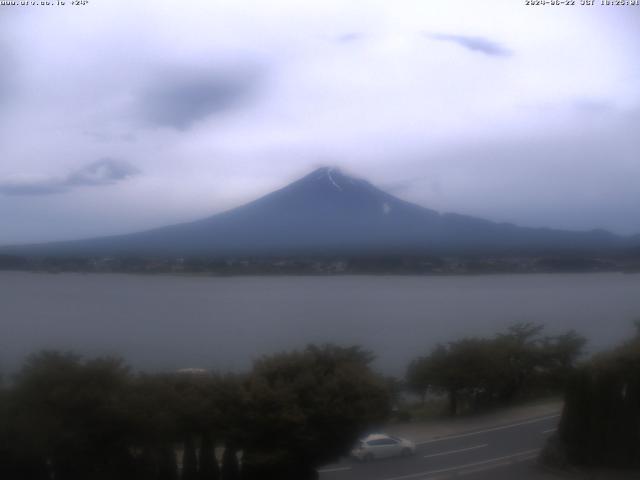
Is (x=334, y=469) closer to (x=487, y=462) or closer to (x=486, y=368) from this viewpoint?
(x=487, y=462)

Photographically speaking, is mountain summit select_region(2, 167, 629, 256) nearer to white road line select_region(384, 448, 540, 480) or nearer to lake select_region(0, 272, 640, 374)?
lake select_region(0, 272, 640, 374)

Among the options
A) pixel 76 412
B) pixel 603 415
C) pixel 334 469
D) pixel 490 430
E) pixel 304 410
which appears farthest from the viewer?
pixel 490 430

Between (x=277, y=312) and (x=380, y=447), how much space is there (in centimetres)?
560

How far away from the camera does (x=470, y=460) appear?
9367 mm

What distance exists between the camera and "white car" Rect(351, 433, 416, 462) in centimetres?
919

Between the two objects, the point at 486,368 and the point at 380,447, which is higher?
the point at 486,368

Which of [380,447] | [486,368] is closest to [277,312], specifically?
[486,368]

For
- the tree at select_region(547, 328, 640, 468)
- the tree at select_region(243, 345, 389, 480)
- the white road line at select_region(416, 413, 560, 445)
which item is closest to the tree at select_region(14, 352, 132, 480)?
the tree at select_region(243, 345, 389, 480)

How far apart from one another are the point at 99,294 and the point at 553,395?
7.61m

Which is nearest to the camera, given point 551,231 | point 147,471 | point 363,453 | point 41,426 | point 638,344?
point 41,426

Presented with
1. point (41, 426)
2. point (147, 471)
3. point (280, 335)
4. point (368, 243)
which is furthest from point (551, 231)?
point (41, 426)

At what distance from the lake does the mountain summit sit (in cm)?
61

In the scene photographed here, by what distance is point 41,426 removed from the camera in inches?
321

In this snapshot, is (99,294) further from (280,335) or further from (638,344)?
(638,344)
